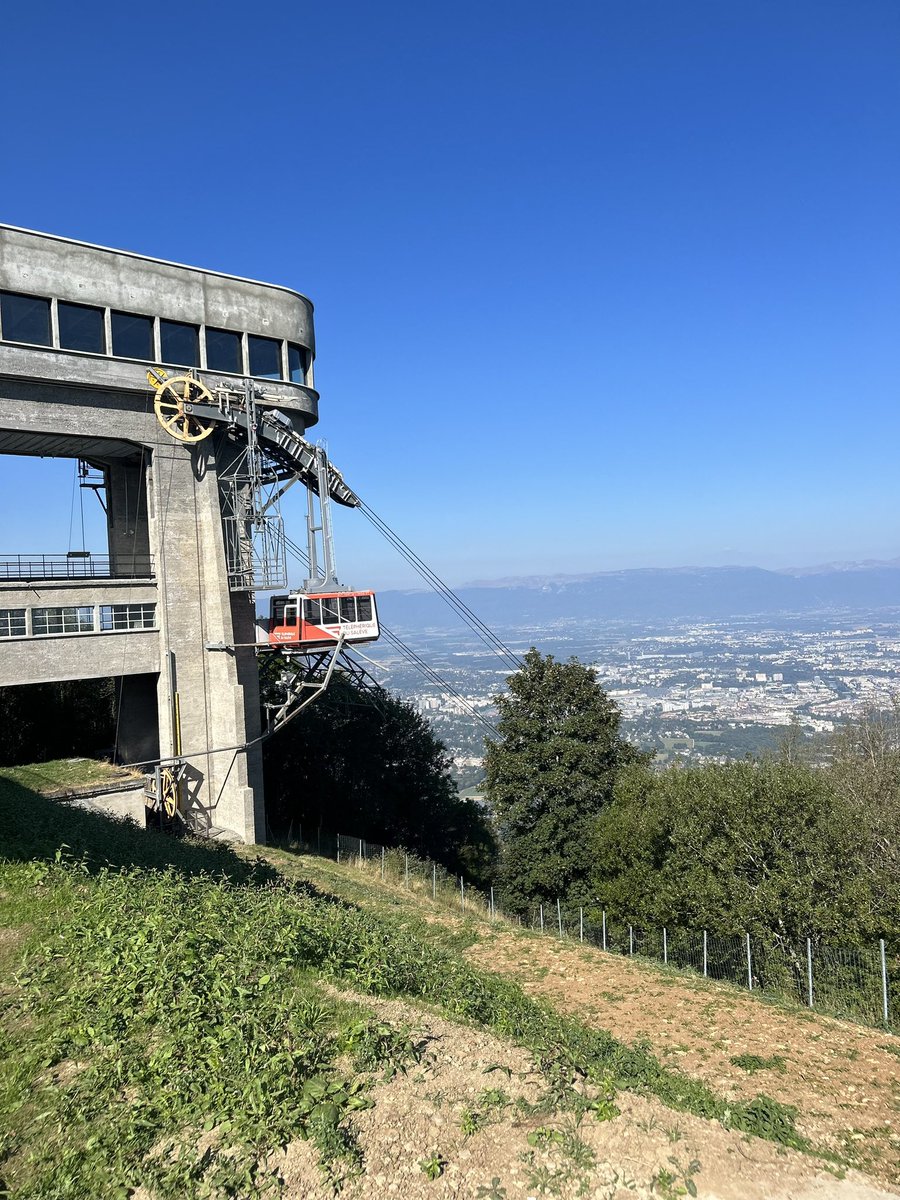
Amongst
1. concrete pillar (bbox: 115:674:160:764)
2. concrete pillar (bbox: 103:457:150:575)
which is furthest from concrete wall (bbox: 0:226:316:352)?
concrete pillar (bbox: 115:674:160:764)

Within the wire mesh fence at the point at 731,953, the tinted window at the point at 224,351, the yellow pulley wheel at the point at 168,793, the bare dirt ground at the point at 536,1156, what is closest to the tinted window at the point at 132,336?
the tinted window at the point at 224,351

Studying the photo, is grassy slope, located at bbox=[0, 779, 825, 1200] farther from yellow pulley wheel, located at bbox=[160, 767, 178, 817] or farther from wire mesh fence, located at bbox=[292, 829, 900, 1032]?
yellow pulley wheel, located at bbox=[160, 767, 178, 817]

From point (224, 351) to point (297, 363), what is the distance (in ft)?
10.1

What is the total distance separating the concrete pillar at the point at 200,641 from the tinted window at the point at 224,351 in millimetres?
2584

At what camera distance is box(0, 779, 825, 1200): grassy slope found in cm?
682

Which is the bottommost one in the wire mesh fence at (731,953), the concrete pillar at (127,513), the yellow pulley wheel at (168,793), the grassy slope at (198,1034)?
the wire mesh fence at (731,953)

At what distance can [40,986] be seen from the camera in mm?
9328

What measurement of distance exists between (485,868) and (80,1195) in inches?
1506

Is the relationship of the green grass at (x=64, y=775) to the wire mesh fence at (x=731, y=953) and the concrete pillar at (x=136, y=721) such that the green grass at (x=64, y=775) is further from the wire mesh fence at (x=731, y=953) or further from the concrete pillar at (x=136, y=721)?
the wire mesh fence at (x=731, y=953)

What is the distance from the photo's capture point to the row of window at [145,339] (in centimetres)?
2444

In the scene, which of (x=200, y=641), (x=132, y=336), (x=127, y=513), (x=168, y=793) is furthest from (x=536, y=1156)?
(x=127, y=513)

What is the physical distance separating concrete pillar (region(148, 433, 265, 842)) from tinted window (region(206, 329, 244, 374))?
2584 millimetres

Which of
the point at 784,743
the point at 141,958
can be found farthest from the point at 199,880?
the point at 784,743

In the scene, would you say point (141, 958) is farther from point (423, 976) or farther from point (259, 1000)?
point (423, 976)
